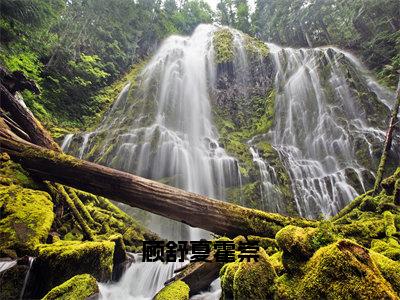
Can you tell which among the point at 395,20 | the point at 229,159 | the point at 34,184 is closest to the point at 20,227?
the point at 34,184

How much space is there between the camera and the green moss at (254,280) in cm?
305

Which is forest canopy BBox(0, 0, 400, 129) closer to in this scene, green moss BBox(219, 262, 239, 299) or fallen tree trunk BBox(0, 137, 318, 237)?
fallen tree trunk BBox(0, 137, 318, 237)

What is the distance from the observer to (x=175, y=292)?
4039 mm

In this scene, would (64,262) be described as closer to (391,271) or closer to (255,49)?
(391,271)

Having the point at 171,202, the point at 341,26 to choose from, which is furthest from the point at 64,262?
the point at 341,26

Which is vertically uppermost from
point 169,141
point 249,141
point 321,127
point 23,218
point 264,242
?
point 249,141

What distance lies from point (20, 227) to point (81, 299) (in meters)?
1.83

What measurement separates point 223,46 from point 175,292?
20.9 m

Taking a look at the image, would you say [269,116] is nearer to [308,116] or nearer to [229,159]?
[308,116]

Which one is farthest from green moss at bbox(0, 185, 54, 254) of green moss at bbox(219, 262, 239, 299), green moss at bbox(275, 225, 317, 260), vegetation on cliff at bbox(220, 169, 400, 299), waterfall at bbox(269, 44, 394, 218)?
waterfall at bbox(269, 44, 394, 218)

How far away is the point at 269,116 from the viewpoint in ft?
58.6

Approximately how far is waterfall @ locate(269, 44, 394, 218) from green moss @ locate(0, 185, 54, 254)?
9272 mm

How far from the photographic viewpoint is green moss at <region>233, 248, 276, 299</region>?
3.05 m

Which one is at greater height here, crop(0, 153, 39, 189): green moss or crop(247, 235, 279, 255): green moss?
crop(0, 153, 39, 189): green moss
